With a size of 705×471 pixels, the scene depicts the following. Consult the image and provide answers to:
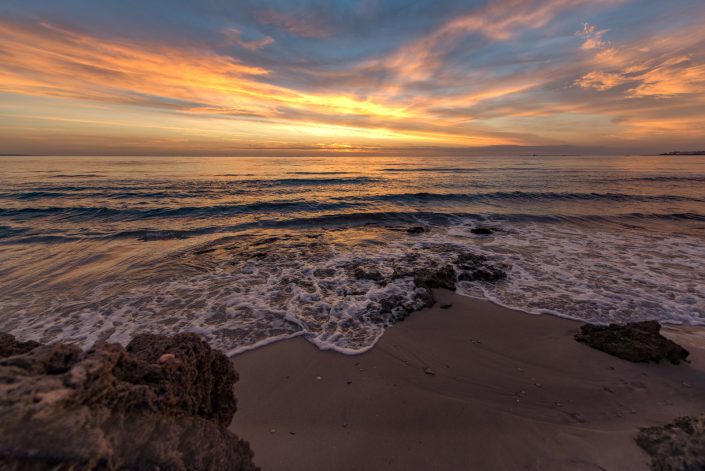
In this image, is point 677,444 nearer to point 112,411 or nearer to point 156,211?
point 112,411

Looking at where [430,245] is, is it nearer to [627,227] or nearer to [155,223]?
[627,227]

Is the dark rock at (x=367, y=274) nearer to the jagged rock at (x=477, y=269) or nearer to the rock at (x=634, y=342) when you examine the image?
the jagged rock at (x=477, y=269)

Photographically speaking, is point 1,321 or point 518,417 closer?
point 518,417

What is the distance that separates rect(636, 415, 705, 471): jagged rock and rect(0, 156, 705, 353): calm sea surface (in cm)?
351

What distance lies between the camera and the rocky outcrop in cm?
153

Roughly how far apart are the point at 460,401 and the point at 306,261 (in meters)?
6.85

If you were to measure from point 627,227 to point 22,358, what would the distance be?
20.6 meters

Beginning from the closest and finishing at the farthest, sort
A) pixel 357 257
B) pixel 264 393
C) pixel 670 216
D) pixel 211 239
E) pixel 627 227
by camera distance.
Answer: pixel 264 393
pixel 357 257
pixel 211 239
pixel 627 227
pixel 670 216

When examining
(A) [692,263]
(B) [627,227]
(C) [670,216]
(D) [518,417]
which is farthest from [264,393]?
(C) [670,216]

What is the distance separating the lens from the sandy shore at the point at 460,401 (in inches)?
135

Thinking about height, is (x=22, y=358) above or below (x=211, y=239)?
above

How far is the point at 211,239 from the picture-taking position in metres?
13.0

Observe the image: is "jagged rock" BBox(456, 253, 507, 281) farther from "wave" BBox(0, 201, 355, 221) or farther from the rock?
"wave" BBox(0, 201, 355, 221)

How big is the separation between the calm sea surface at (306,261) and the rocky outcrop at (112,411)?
3.23 m
